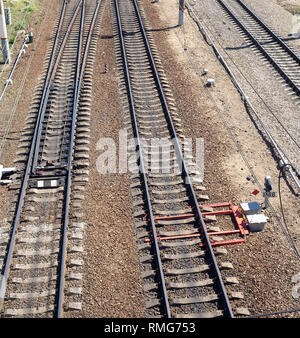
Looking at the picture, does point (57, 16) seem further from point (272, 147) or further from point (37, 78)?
point (272, 147)

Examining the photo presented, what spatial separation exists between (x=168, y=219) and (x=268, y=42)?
47.5 feet

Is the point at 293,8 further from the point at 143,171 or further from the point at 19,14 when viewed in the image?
the point at 143,171

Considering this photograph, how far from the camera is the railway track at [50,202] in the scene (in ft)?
32.2

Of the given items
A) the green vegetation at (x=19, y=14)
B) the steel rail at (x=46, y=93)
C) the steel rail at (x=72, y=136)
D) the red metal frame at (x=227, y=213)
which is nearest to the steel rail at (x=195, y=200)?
the red metal frame at (x=227, y=213)

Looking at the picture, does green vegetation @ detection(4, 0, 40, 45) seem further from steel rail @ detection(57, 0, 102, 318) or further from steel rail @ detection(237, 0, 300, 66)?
steel rail @ detection(237, 0, 300, 66)

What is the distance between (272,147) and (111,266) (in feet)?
24.3

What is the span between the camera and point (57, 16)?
25719 mm

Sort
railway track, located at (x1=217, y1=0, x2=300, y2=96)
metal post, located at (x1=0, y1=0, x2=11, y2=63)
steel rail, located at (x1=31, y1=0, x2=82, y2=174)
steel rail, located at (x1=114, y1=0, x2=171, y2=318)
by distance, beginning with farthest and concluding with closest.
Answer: metal post, located at (x1=0, y1=0, x2=11, y2=63) → railway track, located at (x1=217, y1=0, x2=300, y2=96) → steel rail, located at (x1=31, y1=0, x2=82, y2=174) → steel rail, located at (x1=114, y1=0, x2=171, y2=318)

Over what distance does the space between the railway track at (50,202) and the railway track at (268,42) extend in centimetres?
894

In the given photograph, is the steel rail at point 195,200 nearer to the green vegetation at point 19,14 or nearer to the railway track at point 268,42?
the railway track at point 268,42

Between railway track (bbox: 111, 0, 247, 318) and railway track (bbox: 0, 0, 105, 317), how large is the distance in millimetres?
1740

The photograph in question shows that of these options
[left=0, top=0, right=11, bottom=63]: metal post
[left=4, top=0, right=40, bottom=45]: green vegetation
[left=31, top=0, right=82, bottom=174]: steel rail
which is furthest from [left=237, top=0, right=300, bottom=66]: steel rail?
[left=0, top=0, right=11, bottom=63]: metal post

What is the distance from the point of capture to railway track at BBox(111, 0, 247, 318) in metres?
9.66

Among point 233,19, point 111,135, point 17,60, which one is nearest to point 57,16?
point 17,60
